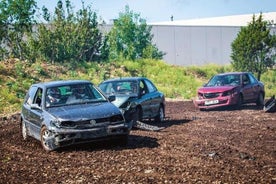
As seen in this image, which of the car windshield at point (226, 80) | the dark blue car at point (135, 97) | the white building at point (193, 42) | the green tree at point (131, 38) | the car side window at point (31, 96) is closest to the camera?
the car side window at point (31, 96)

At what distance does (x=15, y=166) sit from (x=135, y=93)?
6181mm

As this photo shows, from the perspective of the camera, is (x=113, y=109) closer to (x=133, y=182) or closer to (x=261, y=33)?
(x=133, y=182)

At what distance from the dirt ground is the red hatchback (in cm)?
576

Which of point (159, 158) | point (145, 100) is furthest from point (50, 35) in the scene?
point (159, 158)

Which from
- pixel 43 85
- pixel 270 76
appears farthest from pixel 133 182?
pixel 270 76

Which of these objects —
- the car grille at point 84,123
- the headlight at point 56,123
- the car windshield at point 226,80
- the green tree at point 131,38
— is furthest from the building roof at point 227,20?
the headlight at point 56,123

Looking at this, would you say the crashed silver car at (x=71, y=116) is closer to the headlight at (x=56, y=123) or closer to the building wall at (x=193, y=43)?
the headlight at (x=56, y=123)

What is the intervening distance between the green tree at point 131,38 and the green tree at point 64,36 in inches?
309

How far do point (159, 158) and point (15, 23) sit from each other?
81.6 ft

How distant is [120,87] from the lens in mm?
14961

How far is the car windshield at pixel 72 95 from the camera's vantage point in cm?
1114

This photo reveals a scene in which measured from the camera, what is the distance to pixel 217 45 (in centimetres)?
5403

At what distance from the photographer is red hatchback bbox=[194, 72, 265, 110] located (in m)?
20.3

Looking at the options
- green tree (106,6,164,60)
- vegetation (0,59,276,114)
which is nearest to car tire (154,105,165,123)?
vegetation (0,59,276,114)
